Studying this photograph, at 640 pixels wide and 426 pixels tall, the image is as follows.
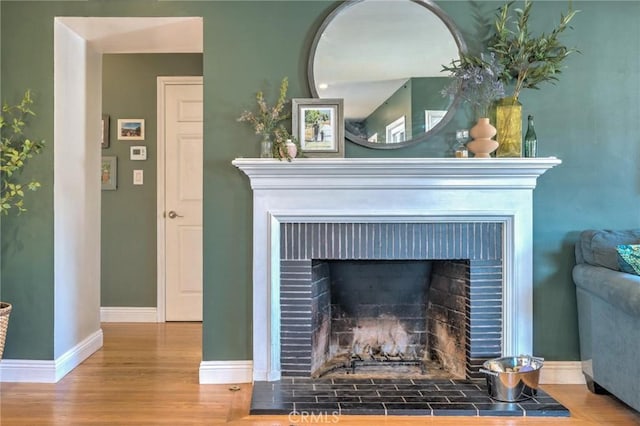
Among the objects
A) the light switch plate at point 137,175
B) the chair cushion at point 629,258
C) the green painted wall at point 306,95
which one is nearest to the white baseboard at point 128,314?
the light switch plate at point 137,175

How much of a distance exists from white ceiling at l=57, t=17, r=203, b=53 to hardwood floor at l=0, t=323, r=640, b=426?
2.00 metres

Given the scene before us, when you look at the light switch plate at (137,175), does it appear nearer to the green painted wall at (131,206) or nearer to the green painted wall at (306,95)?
the green painted wall at (131,206)

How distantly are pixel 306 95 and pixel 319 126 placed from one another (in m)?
0.20

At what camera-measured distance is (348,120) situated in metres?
2.71

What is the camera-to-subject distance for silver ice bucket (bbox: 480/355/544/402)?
235cm

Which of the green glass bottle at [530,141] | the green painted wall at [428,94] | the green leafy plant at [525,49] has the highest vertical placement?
the green leafy plant at [525,49]

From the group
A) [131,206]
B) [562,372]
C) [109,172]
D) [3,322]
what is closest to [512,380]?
[562,372]

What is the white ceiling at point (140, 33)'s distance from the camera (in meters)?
2.74

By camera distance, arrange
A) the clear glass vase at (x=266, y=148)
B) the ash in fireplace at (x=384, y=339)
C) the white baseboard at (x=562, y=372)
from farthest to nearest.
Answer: the ash in fireplace at (x=384, y=339)
the white baseboard at (x=562, y=372)
the clear glass vase at (x=266, y=148)

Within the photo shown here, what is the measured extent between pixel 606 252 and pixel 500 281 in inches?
20.8

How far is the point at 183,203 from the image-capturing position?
4176 mm

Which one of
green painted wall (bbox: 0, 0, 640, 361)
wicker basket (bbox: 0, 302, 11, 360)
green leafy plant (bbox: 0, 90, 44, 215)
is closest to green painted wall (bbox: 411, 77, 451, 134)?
green painted wall (bbox: 0, 0, 640, 361)

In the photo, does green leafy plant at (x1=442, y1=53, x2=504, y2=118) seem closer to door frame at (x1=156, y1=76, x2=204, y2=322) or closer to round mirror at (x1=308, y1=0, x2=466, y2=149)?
round mirror at (x1=308, y1=0, x2=466, y2=149)

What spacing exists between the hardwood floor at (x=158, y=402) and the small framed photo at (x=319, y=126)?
1.36 metres
